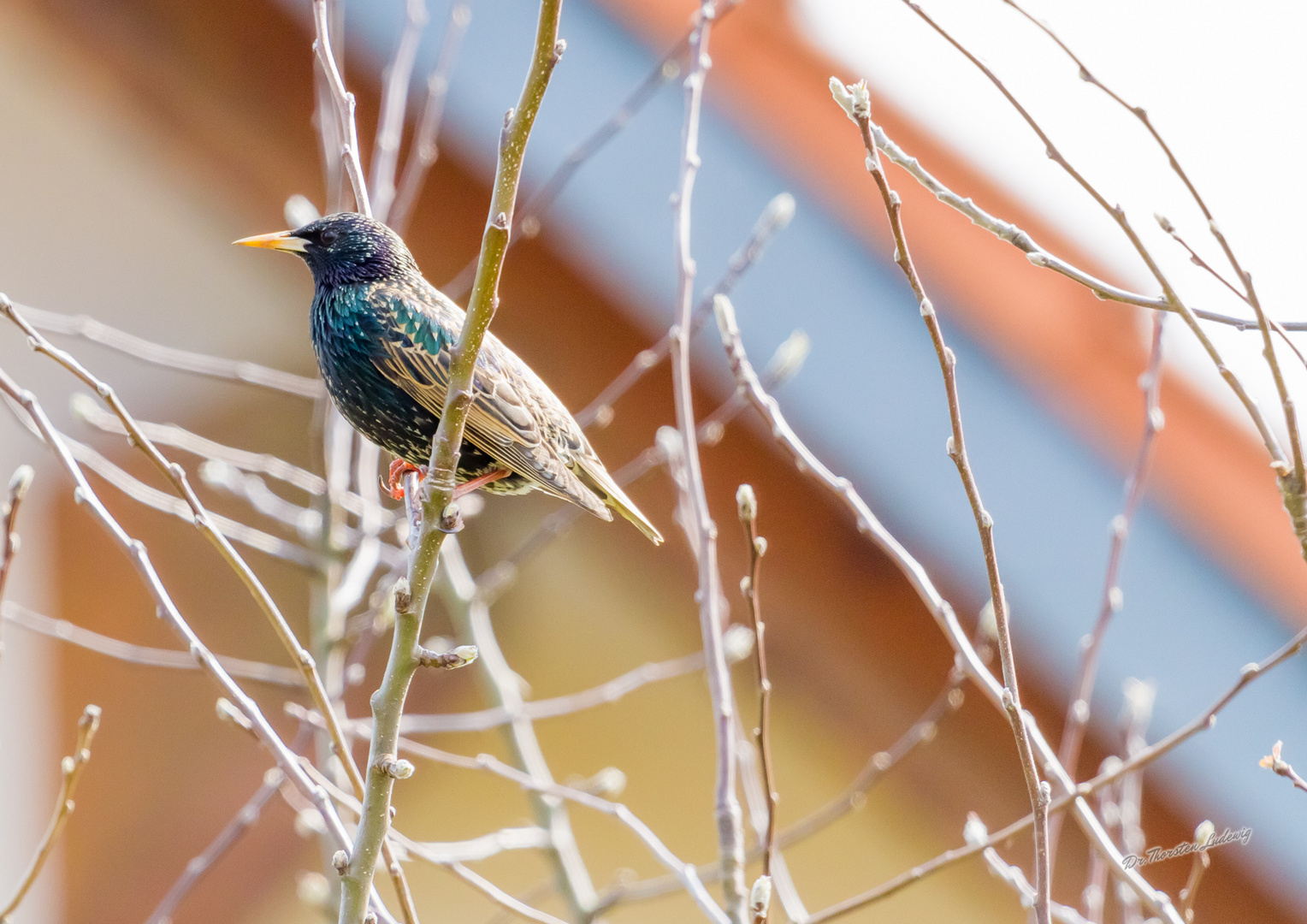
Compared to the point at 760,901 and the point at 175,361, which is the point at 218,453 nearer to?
the point at 175,361

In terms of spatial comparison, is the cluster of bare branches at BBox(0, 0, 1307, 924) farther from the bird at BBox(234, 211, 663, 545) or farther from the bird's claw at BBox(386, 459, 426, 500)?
the bird's claw at BBox(386, 459, 426, 500)

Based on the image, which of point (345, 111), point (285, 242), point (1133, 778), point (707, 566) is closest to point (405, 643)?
point (707, 566)

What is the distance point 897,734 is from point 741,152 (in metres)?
1.80

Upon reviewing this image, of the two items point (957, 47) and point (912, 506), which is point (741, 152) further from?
point (957, 47)

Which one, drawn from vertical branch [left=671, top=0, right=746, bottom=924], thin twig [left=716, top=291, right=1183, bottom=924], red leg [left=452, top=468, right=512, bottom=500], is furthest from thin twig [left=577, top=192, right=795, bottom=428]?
thin twig [left=716, top=291, right=1183, bottom=924]

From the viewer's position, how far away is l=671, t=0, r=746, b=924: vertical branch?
→ 1.65 metres

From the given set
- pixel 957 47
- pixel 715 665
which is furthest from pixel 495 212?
pixel 715 665

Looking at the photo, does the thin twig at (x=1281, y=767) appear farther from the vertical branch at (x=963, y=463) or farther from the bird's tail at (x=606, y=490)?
the bird's tail at (x=606, y=490)

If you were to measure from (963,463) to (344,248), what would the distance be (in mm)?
1364

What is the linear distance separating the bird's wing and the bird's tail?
211mm

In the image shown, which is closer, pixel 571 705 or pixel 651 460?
pixel 651 460

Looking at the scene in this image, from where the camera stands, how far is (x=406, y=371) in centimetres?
195

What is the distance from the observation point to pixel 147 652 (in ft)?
9.68

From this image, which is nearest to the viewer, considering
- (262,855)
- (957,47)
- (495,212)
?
(495,212)
